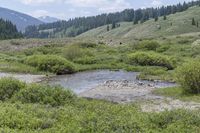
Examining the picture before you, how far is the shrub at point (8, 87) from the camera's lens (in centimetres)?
2667

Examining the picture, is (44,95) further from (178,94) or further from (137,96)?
(178,94)

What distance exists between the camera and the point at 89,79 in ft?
171

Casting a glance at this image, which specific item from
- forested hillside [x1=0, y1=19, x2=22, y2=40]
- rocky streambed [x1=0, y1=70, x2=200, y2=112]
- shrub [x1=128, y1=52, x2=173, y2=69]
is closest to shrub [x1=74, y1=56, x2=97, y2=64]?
shrub [x1=128, y1=52, x2=173, y2=69]

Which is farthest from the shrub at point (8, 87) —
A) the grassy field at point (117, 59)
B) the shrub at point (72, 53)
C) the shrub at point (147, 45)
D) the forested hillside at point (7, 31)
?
the forested hillside at point (7, 31)

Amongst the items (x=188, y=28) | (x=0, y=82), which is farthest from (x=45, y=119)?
(x=188, y=28)

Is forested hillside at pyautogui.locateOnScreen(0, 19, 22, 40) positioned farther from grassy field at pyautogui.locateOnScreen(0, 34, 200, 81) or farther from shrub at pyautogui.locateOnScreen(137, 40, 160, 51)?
shrub at pyautogui.locateOnScreen(137, 40, 160, 51)

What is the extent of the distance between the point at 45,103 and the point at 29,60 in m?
41.8

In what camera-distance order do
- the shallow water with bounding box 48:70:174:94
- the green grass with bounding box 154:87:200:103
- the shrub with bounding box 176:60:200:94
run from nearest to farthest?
the green grass with bounding box 154:87:200:103
the shrub with bounding box 176:60:200:94
the shallow water with bounding box 48:70:174:94

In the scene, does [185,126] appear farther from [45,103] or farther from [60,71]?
[60,71]

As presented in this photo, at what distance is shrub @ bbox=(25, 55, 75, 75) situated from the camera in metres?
59.2

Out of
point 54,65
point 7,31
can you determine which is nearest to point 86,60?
point 54,65

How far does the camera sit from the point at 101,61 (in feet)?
228

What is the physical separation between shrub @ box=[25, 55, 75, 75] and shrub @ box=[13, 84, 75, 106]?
34.0 metres

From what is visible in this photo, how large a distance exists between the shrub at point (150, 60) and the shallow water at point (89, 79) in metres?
7.33
